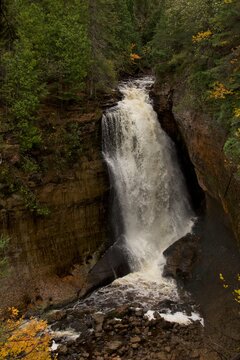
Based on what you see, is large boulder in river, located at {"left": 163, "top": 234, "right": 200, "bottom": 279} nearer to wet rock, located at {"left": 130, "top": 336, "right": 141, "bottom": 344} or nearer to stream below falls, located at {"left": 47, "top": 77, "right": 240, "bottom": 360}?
stream below falls, located at {"left": 47, "top": 77, "right": 240, "bottom": 360}

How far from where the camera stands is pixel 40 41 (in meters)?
18.8

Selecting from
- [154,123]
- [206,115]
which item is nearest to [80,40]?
[154,123]

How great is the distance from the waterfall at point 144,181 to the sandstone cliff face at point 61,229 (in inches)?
37.7

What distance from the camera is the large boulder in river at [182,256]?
17.8 meters

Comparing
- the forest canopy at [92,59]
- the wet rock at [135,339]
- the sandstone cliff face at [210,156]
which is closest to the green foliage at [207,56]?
the forest canopy at [92,59]

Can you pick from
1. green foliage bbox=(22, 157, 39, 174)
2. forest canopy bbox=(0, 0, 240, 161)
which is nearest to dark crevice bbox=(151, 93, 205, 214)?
forest canopy bbox=(0, 0, 240, 161)

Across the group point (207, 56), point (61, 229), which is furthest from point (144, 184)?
point (207, 56)

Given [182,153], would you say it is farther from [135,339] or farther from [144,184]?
[135,339]

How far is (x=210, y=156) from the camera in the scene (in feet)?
57.0

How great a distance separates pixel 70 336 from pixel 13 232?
536 cm

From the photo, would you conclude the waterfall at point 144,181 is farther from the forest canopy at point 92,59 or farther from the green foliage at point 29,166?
the green foliage at point 29,166

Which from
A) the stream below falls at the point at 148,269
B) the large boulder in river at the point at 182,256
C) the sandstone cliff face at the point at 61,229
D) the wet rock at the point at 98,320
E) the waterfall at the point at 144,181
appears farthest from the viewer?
the waterfall at the point at 144,181

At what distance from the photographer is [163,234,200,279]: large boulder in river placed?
1783 cm

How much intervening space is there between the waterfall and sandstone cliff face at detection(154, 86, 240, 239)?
185 cm
